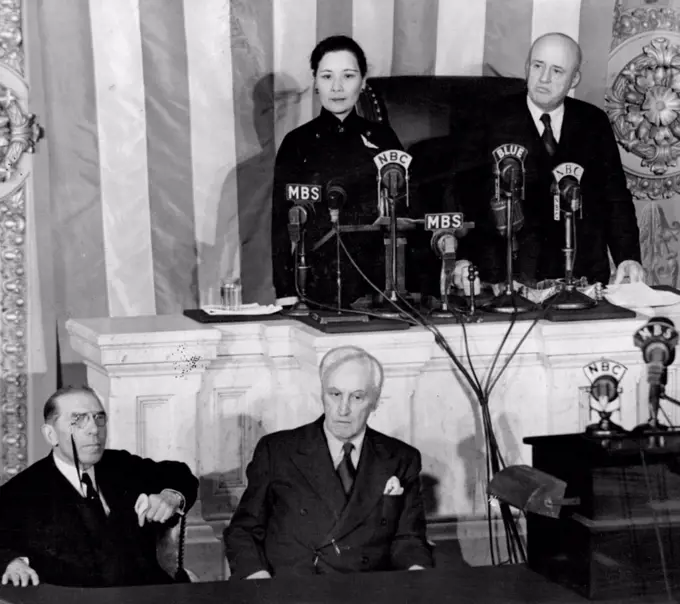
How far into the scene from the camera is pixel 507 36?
6457mm

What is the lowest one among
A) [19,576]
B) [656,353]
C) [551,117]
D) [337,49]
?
[19,576]

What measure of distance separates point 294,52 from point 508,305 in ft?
4.99

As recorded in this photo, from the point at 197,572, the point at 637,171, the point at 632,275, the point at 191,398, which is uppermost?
the point at 637,171

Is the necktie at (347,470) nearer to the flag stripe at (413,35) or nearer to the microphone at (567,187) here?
the microphone at (567,187)

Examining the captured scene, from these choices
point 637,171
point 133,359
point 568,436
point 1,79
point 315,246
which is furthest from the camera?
point 637,171

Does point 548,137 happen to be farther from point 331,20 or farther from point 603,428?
point 603,428

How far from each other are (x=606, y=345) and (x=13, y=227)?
2360 mm

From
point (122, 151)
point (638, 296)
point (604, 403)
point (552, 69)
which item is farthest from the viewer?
point (122, 151)

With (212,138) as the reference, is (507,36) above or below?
above

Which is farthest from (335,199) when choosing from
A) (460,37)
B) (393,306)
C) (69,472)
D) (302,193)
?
(69,472)

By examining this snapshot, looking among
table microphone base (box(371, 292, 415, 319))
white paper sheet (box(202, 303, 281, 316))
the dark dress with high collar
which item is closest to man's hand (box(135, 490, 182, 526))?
white paper sheet (box(202, 303, 281, 316))

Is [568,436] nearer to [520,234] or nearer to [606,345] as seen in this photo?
[606,345]

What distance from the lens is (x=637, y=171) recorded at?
684 cm

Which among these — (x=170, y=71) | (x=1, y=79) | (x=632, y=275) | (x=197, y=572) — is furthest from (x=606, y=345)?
(x=1, y=79)
